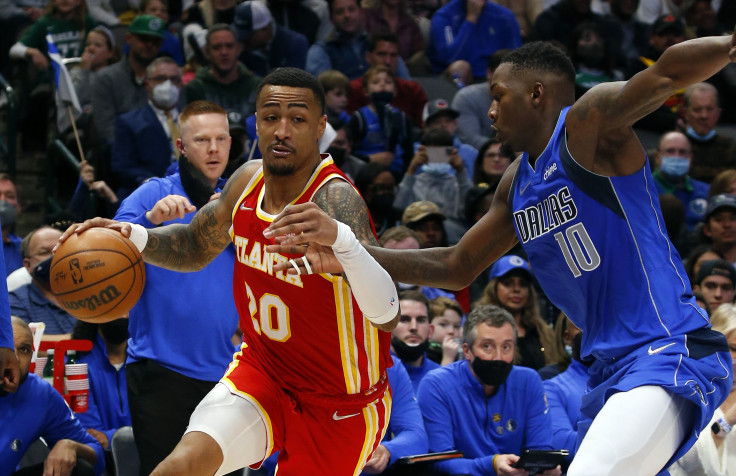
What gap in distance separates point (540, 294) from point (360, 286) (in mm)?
4711

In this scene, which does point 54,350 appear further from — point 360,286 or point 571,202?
point 571,202

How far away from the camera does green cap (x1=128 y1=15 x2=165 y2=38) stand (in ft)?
32.6

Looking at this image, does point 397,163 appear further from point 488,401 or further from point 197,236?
point 197,236

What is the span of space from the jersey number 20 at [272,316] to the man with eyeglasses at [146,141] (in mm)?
4566

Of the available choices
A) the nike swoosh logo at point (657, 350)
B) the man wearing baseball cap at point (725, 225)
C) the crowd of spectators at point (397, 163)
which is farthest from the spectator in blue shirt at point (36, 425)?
the man wearing baseball cap at point (725, 225)

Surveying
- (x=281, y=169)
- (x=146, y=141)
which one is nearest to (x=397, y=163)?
(x=146, y=141)

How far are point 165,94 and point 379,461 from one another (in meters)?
4.17

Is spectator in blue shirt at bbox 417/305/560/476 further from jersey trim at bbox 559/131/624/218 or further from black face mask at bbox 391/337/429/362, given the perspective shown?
jersey trim at bbox 559/131/624/218

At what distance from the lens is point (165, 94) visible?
9.10 m

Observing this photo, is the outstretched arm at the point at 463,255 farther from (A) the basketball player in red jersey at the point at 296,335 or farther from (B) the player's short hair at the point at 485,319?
(B) the player's short hair at the point at 485,319

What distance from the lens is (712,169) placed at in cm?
1062

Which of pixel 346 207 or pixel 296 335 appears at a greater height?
pixel 346 207

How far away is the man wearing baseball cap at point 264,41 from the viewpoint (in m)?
10.6

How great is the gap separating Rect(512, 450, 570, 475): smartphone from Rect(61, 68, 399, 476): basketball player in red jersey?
5.90 feet
